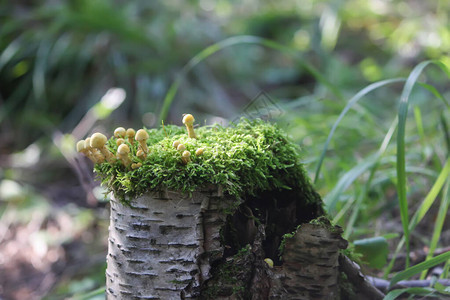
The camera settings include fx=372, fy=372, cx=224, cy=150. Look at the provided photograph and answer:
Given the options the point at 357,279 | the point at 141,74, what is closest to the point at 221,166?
the point at 357,279

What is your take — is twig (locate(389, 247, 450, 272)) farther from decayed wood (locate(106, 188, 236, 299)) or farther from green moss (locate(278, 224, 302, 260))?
decayed wood (locate(106, 188, 236, 299))

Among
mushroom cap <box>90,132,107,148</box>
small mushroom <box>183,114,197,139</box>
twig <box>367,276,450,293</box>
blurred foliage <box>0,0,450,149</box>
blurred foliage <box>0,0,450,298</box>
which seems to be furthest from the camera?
blurred foliage <box>0,0,450,149</box>

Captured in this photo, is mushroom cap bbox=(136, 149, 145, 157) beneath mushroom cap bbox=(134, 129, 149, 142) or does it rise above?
beneath

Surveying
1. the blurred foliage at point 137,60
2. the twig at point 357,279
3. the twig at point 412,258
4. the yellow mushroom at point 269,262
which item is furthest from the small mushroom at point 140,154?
the blurred foliage at point 137,60

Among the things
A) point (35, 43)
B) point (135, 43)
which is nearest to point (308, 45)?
point (135, 43)

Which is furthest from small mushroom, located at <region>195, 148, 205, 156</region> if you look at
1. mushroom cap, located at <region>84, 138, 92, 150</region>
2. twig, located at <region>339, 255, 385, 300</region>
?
twig, located at <region>339, 255, 385, 300</region>

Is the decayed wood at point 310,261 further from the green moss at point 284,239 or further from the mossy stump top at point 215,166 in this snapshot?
the mossy stump top at point 215,166

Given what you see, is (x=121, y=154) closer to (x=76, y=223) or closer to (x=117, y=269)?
(x=117, y=269)

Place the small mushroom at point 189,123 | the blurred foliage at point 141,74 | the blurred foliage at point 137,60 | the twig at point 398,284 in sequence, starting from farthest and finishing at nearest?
the blurred foliage at point 137,60 → the blurred foliage at point 141,74 → the twig at point 398,284 → the small mushroom at point 189,123

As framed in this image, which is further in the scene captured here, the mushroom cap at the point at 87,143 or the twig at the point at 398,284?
the twig at the point at 398,284
